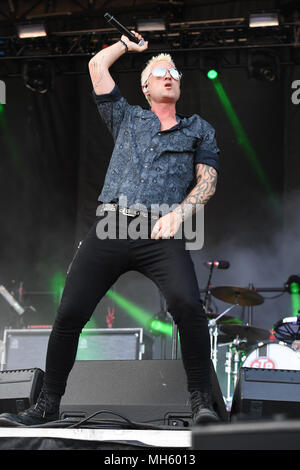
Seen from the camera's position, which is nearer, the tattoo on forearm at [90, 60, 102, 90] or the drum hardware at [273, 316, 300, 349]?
the tattoo on forearm at [90, 60, 102, 90]

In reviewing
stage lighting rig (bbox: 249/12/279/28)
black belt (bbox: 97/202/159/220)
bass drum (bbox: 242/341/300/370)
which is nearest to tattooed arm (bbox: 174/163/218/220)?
black belt (bbox: 97/202/159/220)

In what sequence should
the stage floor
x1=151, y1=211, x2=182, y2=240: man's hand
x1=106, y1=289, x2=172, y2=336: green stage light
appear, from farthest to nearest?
x1=106, y1=289, x2=172, y2=336: green stage light
x1=151, y1=211, x2=182, y2=240: man's hand
the stage floor

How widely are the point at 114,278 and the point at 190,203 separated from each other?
51 cm

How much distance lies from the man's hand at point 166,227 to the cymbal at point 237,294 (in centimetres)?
422

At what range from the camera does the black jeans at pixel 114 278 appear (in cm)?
260

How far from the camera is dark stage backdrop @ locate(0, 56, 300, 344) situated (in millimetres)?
9047

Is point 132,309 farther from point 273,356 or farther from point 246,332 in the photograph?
point 273,356

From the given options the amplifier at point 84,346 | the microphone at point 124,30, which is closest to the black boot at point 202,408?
the microphone at point 124,30

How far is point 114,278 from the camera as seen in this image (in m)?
2.80

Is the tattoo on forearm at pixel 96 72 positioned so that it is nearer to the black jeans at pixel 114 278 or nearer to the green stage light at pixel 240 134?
the black jeans at pixel 114 278

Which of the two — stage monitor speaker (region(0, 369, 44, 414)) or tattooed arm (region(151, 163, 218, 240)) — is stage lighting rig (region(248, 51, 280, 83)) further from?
stage monitor speaker (region(0, 369, 44, 414))

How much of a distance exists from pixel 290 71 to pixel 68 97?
3541 millimetres

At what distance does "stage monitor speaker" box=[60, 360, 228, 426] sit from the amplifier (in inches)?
114
